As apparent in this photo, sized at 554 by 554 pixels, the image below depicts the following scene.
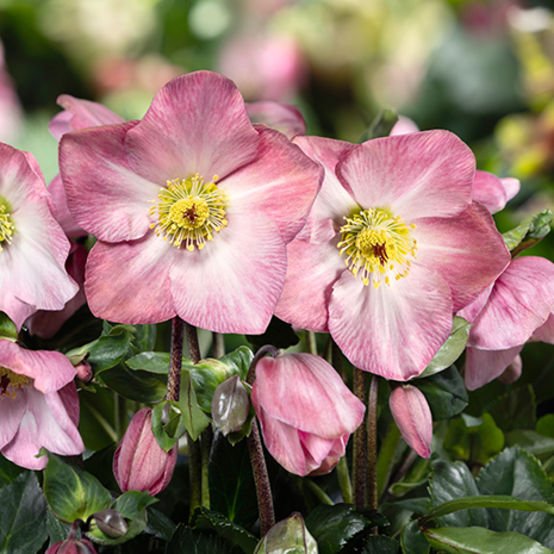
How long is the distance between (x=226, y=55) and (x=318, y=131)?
6.9 inches

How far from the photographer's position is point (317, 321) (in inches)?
15.9

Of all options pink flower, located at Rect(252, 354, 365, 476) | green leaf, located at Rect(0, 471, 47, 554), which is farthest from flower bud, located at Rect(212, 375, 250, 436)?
green leaf, located at Rect(0, 471, 47, 554)

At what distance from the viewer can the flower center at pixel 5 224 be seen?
0.41 metres

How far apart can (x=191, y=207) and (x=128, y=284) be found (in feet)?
0.12

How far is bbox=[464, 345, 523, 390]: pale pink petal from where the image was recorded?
17.6 inches

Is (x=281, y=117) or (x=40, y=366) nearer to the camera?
(x=40, y=366)

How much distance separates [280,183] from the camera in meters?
0.39

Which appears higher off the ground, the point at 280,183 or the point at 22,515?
the point at 280,183

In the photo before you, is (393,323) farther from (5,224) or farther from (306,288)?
(5,224)

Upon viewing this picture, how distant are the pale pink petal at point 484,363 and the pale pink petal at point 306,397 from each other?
0.31 ft

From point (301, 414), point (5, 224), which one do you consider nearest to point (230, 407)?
point (301, 414)

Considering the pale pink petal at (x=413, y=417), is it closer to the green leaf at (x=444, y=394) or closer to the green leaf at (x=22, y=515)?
the green leaf at (x=444, y=394)

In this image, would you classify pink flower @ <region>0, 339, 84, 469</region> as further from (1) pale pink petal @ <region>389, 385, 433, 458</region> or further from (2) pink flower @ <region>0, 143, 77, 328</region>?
(1) pale pink petal @ <region>389, 385, 433, 458</region>

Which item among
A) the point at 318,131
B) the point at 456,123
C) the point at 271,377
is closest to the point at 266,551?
the point at 271,377
